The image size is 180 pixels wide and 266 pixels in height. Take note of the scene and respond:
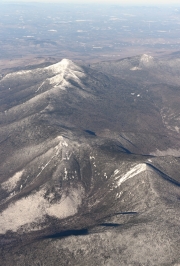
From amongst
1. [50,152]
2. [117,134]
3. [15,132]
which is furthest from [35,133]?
[117,134]

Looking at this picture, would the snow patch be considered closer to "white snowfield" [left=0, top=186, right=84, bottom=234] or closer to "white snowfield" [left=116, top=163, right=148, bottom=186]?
"white snowfield" [left=0, top=186, right=84, bottom=234]

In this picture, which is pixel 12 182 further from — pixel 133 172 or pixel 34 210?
pixel 133 172

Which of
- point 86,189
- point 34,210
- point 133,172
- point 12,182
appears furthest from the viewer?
point 12,182

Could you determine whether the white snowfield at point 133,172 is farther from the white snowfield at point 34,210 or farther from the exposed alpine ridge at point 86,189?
the white snowfield at point 34,210

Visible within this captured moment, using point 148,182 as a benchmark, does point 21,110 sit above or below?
below

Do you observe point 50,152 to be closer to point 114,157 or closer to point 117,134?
point 114,157

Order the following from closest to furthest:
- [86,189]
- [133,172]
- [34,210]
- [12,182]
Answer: [34,210] < [133,172] < [86,189] < [12,182]

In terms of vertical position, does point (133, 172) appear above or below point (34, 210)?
above

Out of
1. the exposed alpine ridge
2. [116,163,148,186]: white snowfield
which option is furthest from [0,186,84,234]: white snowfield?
[116,163,148,186]: white snowfield

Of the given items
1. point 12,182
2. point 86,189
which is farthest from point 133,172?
point 12,182
